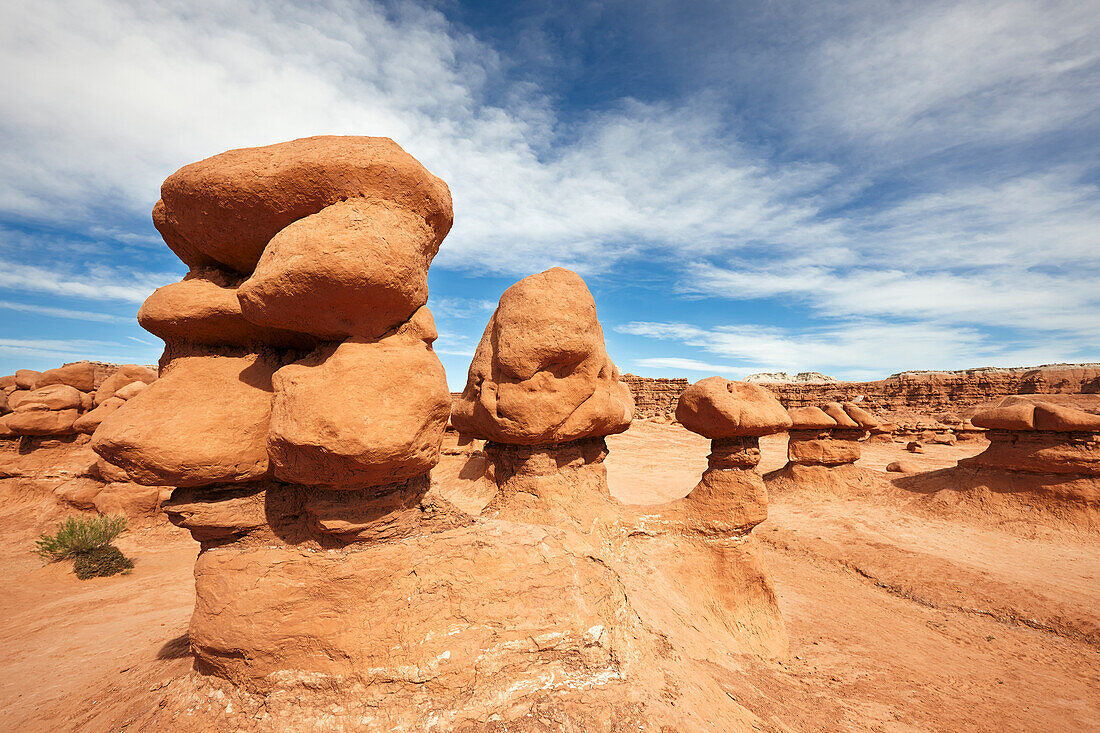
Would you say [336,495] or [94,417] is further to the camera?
[94,417]

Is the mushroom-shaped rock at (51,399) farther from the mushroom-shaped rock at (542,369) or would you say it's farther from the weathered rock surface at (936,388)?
the weathered rock surface at (936,388)

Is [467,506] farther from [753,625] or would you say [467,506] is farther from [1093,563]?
[1093,563]

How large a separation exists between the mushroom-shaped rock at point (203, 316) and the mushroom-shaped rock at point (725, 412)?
4196mm

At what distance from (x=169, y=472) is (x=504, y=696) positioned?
2053 mm

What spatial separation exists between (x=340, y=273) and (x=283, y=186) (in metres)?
0.64

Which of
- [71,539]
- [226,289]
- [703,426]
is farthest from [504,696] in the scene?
[71,539]

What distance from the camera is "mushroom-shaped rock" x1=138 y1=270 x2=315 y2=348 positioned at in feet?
8.80

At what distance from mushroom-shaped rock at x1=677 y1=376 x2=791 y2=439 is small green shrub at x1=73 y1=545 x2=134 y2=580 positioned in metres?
8.74

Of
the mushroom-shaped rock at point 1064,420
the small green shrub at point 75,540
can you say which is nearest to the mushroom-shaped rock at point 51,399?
the small green shrub at point 75,540

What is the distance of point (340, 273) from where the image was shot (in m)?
2.27

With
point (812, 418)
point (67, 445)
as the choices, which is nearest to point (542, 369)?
point (812, 418)

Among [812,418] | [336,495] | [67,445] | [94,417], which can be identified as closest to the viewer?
[336,495]

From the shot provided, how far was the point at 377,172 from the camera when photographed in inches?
98.6

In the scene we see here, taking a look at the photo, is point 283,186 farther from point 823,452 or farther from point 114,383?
point 823,452
